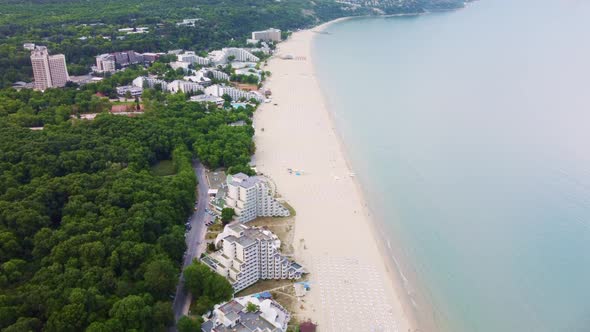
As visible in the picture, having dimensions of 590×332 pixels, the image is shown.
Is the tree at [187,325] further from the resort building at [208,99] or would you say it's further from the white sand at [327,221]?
the resort building at [208,99]

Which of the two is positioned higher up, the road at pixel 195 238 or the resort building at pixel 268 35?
the resort building at pixel 268 35

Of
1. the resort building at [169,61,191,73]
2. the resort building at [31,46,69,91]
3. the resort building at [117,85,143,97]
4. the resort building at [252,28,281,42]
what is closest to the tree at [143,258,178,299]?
the resort building at [117,85,143,97]

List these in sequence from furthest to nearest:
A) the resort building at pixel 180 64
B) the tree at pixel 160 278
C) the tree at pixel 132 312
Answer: the resort building at pixel 180 64 < the tree at pixel 160 278 < the tree at pixel 132 312

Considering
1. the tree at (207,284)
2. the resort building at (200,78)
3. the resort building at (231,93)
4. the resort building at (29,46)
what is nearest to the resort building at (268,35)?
the resort building at (200,78)

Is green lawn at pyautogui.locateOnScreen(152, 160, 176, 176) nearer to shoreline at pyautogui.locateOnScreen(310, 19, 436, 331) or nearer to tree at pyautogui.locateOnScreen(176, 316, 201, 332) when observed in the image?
shoreline at pyautogui.locateOnScreen(310, 19, 436, 331)

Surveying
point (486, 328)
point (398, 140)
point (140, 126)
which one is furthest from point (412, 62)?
point (486, 328)

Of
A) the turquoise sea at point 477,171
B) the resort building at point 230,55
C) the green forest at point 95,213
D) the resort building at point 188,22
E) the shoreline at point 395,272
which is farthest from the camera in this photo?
the resort building at point 188,22
